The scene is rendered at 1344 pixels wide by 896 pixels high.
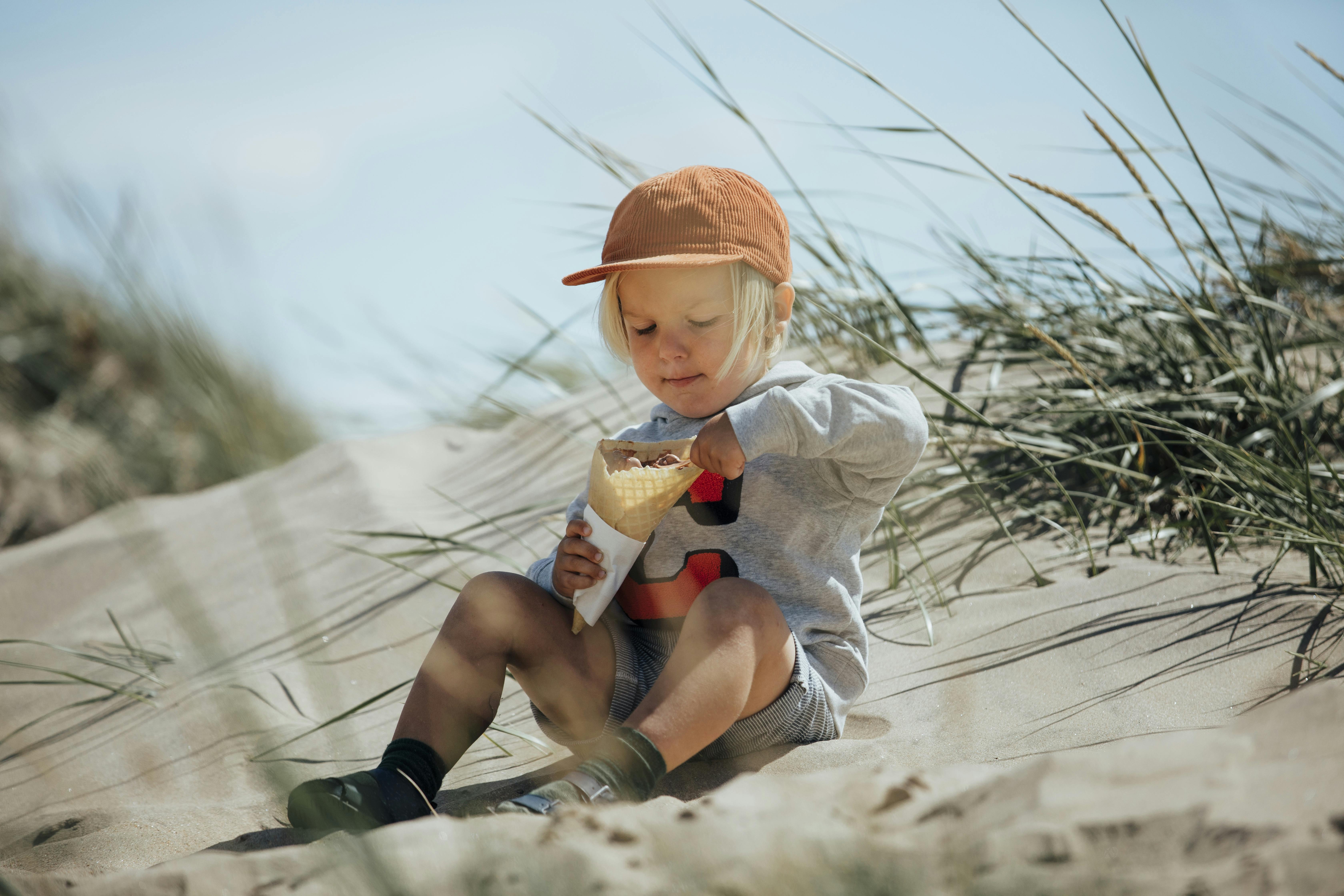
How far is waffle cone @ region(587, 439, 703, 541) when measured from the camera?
1.35 m

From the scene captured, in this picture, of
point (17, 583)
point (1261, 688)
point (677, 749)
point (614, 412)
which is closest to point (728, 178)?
point (677, 749)

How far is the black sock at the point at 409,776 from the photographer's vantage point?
3.96ft

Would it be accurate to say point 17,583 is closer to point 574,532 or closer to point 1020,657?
point 574,532

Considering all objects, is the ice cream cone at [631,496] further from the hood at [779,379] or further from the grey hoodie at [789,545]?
the hood at [779,379]

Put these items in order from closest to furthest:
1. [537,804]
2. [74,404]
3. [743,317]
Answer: [537,804], [743,317], [74,404]

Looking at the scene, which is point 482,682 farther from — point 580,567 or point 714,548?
point 714,548

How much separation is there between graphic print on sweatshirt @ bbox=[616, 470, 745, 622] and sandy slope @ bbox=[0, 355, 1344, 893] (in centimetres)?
26

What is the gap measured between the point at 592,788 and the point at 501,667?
31 cm

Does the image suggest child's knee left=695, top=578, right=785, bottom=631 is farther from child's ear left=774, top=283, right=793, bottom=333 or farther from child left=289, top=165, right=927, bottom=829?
child's ear left=774, top=283, right=793, bottom=333

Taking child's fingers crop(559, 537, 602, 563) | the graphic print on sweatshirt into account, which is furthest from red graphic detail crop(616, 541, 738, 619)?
child's fingers crop(559, 537, 602, 563)

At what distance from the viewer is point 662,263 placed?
1392mm


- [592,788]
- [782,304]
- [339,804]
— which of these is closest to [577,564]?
[592,788]

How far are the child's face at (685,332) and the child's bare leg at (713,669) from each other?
1.11ft

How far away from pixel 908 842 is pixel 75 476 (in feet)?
17.4
